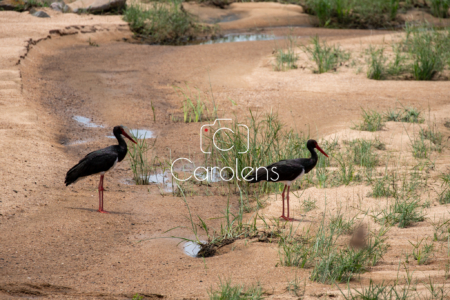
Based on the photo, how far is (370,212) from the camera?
16.8ft

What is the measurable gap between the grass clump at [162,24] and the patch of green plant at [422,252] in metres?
12.3

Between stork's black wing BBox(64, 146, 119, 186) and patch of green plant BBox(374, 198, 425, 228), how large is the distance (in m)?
2.96

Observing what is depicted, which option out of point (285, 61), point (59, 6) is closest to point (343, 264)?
point (285, 61)

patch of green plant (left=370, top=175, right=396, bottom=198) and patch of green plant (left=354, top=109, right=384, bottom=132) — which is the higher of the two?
patch of green plant (left=354, top=109, right=384, bottom=132)

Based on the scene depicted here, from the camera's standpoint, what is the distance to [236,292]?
11.0ft

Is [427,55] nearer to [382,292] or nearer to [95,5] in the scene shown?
[382,292]

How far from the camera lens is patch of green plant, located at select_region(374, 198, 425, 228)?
4.77 m

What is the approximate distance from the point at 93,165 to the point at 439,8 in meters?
17.0

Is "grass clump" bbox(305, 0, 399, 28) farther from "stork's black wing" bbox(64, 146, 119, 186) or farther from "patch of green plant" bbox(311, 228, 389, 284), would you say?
A: "patch of green plant" bbox(311, 228, 389, 284)

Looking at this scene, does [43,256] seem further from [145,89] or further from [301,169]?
[145,89]

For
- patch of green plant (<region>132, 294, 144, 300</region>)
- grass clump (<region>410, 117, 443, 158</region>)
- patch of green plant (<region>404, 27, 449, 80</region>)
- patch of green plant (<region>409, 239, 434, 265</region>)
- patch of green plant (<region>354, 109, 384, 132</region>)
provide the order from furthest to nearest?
patch of green plant (<region>404, 27, 449, 80</region>) → patch of green plant (<region>354, 109, 384, 132</region>) → grass clump (<region>410, 117, 443, 158</region>) → patch of green plant (<region>409, 239, 434, 265</region>) → patch of green plant (<region>132, 294, 144, 300</region>)

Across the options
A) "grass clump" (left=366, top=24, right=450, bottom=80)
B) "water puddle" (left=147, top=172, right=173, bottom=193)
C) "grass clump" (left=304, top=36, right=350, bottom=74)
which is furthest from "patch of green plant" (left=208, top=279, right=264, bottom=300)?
"grass clump" (left=304, top=36, right=350, bottom=74)

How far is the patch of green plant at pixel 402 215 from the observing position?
4.77 metres

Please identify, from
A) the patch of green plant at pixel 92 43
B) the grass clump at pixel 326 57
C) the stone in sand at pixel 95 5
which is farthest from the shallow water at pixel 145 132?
the stone in sand at pixel 95 5
